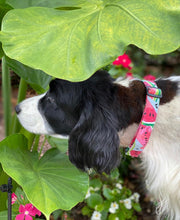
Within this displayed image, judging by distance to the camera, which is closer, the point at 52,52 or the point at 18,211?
the point at 52,52

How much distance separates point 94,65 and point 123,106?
0.39m

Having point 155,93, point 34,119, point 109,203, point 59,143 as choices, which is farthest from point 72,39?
point 109,203

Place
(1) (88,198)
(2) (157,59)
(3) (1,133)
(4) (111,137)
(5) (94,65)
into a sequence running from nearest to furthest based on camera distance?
(5) (94,65)
(4) (111,137)
(1) (88,198)
(3) (1,133)
(2) (157,59)

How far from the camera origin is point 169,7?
1146 millimetres

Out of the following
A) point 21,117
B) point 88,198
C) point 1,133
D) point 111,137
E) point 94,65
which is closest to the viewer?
point 94,65

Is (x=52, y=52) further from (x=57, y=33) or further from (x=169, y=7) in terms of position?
(x=169, y=7)

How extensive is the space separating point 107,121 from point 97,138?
0.29ft

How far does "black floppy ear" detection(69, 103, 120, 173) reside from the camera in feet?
4.31

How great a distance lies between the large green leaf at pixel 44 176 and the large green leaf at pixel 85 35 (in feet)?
1.61

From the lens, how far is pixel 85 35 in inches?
45.2

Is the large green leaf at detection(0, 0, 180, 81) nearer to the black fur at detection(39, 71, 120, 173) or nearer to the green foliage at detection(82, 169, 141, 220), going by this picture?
the black fur at detection(39, 71, 120, 173)

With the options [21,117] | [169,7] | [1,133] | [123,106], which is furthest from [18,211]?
[1,133]

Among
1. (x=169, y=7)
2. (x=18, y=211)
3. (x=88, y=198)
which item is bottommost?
(x=88, y=198)

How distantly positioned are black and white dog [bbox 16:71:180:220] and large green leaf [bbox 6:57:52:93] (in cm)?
14
